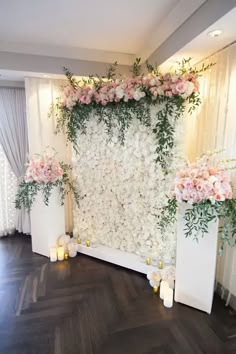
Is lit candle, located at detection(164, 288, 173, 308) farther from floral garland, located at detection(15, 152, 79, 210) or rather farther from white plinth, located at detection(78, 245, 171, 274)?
floral garland, located at detection(15, 152, 79, 210)

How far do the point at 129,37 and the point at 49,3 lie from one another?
0.96 meters

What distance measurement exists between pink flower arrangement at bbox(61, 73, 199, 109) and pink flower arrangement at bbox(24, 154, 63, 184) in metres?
0.78

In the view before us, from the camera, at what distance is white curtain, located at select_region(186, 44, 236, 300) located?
2088 mm

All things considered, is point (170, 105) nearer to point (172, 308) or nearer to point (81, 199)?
point (81, 199)

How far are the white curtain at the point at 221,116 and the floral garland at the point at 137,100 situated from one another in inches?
5.2

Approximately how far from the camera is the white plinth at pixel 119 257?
271cm

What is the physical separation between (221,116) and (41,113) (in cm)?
225

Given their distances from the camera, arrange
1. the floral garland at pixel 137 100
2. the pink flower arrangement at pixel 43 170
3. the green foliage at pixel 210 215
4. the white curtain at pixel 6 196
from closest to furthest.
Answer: the green foliage at pixel 210 215, the floral garland at pixel 137 100, the pink flower arrangement at pixel 43 170, the white curtain at pixel 6 196

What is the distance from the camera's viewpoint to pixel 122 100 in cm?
255

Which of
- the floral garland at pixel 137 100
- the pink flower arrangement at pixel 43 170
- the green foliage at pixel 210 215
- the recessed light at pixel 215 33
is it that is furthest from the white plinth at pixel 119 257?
the recessed light at pixel 215 33

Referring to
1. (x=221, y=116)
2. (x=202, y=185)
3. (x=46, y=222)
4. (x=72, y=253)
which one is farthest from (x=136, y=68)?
(x=72, y=253)

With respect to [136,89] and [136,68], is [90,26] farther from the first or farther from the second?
[136,89]

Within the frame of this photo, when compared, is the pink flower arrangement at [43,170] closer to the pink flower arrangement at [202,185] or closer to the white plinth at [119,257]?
the white plinth at [119,257]

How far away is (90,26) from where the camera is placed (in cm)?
229
